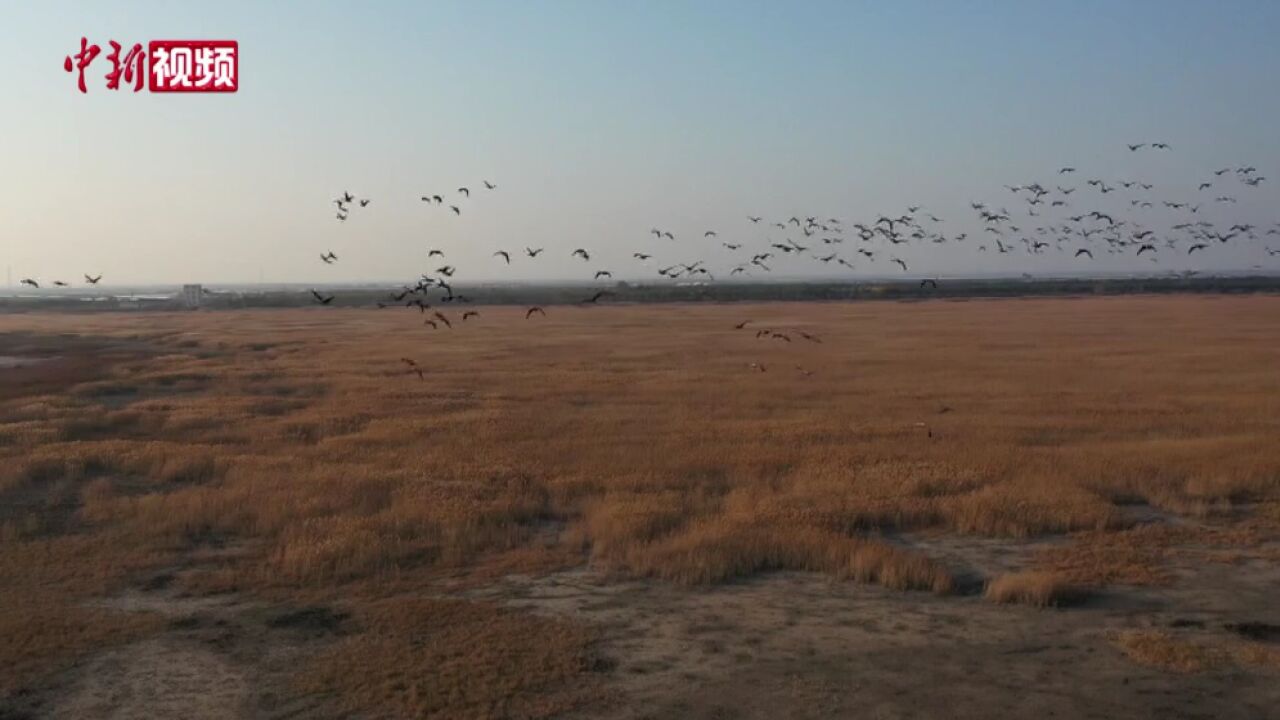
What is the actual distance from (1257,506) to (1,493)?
2026 centimetres

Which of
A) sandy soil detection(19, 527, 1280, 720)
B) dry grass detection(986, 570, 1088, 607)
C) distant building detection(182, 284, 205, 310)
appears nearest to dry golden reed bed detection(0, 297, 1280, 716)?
dry grass detection(986, 570, 1088, 607)

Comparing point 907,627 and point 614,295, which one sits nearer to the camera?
point 907,627

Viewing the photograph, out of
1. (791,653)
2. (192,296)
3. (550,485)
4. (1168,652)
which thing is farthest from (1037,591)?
(192,296)

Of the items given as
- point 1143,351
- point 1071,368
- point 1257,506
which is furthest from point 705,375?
point 1257,506

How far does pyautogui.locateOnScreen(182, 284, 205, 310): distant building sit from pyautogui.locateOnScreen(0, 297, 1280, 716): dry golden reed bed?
320 feet

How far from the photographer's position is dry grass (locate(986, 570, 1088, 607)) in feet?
42.3

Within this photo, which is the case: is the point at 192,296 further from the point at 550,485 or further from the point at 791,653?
Answer: the point at 791,653

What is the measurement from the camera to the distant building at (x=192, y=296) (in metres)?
136

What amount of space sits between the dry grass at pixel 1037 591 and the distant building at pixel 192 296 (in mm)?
130120

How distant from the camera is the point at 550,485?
19.3 meters

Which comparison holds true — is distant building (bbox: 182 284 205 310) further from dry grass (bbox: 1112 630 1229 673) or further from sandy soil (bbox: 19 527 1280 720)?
dry grass (bbox: 1112 630 1229 673)

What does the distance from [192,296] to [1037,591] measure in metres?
141

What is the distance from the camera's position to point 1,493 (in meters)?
19.5

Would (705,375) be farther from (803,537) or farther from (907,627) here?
(907,627)
